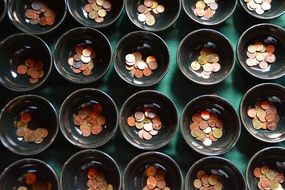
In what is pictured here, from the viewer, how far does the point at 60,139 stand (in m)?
1.48

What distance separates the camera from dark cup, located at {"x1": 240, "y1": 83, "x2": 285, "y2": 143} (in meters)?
1.43

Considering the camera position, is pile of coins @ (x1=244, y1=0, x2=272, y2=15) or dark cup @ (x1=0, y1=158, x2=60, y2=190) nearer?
dark cup @ (x1=0, y1=158, x2=60, y2=190)

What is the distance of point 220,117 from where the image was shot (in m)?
1.50

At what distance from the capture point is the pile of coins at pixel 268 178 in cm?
143

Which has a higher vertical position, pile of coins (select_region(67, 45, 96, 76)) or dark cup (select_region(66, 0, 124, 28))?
dark cup (select_region(66, 0, 124, 28))

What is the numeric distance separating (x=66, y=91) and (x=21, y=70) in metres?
0.19

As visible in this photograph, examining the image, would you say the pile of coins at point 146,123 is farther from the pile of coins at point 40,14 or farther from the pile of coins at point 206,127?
the pile of coins at point 40,14

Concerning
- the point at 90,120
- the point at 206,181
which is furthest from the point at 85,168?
the point at 206,181

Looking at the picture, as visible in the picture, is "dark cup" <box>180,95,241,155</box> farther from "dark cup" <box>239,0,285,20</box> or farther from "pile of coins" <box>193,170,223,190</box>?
"dark cup" <box>239,0,285,20</box>

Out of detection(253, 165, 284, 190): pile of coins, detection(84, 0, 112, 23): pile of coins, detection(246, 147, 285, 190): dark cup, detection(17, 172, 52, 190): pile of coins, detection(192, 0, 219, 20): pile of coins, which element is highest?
detection(192, 0, 219, 20): pile of coins

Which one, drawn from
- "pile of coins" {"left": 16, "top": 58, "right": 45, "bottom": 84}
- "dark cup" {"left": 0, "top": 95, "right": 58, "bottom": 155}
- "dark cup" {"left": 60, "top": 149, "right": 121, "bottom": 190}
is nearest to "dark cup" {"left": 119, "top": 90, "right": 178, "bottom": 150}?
"dark cup" {"left": 60, "top": 149, "right": 121, "bottom": 190}

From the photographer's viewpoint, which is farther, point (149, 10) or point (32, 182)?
point (149, 10)

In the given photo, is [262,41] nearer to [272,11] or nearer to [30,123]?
[272,11]

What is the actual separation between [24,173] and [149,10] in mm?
739
